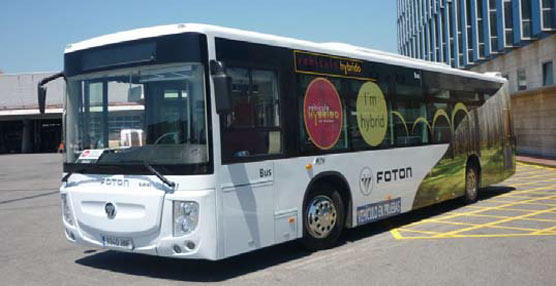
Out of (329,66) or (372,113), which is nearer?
(329,66)

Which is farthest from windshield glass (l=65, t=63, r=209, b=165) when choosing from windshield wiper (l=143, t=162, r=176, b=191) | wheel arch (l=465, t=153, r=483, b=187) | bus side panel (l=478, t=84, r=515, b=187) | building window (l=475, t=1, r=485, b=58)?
building window (l=475, t=1, r=485, b=58)

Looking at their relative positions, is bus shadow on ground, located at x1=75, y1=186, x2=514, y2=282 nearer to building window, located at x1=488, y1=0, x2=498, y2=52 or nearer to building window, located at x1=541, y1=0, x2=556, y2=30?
building window, located at x1=541, y1=0, x2=556, y2=30

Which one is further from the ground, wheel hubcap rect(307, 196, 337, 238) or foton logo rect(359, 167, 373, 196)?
foton logo rect(359, 167, 373, 196)

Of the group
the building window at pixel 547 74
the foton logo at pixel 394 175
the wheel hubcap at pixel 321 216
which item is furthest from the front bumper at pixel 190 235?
the building window at pixel 547 74

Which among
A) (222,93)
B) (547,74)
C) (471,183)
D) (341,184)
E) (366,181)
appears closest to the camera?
(222,93)

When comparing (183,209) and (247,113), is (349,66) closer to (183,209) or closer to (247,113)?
(247,113)

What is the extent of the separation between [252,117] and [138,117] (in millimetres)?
1305

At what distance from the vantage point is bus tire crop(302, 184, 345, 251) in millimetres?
7387

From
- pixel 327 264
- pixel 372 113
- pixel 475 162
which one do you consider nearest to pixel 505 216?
pixel 475 162

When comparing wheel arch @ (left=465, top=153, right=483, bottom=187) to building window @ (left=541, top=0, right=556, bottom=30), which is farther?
building window @ (left=541, top=0, right=556, bottom=30)

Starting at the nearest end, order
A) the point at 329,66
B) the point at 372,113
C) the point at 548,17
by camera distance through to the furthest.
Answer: the point at 329,66, the point at 372,113, the point at 548,17

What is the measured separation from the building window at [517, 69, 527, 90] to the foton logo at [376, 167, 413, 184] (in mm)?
22739

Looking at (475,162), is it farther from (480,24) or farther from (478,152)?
(480,24)

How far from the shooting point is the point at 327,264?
6883 mm
